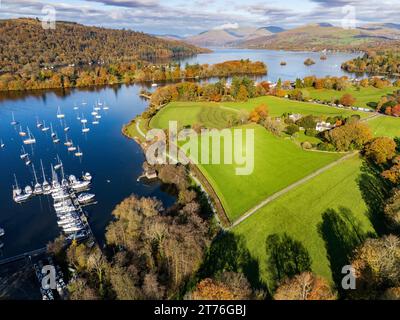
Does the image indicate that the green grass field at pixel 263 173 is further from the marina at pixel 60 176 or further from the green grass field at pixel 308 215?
the marina at pixel 60 176

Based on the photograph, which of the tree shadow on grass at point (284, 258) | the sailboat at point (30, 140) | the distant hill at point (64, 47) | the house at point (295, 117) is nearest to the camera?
the tree shadow on grass at point (284, 258)

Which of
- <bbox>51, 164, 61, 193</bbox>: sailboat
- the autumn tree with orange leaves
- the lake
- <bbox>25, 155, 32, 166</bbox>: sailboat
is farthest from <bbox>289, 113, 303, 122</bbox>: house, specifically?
<bbox>25, 155, 32, 166</bbox>: sailboat

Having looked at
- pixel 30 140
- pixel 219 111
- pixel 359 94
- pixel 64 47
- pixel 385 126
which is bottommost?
pixel 30 140

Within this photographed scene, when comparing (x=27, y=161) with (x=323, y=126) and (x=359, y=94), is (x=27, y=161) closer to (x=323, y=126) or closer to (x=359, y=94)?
(x=323, y=126)

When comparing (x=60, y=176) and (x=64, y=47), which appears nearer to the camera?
(x=60, y=176)

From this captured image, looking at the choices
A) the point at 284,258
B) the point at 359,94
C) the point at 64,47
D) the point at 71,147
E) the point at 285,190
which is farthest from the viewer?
the point at 64,47

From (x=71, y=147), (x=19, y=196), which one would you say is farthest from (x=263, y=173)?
(x=71, y=147)

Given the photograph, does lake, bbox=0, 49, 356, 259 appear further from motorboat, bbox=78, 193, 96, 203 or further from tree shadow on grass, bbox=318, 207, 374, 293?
tree shadow on grass, bbox=318, 207, 374, 293

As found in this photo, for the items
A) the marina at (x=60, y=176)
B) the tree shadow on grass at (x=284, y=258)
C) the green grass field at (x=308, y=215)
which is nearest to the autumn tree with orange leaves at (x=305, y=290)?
the tree shadow on grass at (x=284, y=258)
